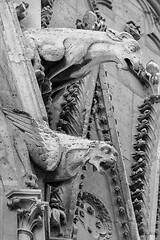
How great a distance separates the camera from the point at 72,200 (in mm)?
13586

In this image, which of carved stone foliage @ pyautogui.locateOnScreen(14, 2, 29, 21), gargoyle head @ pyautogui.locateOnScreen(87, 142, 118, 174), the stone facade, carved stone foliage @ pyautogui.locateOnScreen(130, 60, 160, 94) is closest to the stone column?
the stone facade

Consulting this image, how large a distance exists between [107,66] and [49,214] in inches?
132

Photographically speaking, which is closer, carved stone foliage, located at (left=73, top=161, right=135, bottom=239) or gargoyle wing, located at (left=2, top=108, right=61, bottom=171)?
gargoyle wing, located at (left=2, top=108, right=61, bottom=171)

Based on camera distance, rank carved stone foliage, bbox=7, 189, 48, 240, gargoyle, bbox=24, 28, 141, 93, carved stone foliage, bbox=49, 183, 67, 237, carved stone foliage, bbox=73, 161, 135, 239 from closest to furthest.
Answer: carved stone foliage, bbox=7, 189, 48, 240 < carved stone foliage, bbox=49, 183, 67, 237 < gargoyle, bbox=24, 28, 141, 93 < carved stone foliage, bbox=73, 161, 135, 239

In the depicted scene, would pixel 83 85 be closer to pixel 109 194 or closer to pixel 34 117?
pixel 109 194

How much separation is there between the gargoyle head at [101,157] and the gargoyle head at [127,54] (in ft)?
3.94

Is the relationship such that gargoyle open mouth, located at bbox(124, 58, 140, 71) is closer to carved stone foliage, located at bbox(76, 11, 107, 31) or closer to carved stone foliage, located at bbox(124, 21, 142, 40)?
carved stone foliage, located at bbox(76, 11, 107, 31)

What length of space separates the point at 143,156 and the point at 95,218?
1.23 metres

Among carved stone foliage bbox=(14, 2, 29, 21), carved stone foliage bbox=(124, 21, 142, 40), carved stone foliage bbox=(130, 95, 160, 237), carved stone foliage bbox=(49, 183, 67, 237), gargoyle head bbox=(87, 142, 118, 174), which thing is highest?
carved stone foliage bbox=(124, 21, 142, 40)

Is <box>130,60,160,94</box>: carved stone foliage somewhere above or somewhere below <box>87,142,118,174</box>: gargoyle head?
above

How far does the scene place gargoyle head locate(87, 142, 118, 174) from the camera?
12.8 meters

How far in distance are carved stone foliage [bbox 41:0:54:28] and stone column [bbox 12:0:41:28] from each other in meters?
0.38

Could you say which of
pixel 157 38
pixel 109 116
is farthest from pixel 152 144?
pixel 157 38

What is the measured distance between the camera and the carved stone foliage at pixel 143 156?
14.9 metres
